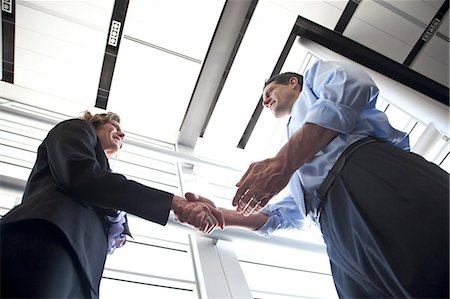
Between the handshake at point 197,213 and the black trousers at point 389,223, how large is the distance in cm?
56

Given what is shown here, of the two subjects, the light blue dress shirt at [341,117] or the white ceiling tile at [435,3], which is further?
the white ceiling tile at [435,3]

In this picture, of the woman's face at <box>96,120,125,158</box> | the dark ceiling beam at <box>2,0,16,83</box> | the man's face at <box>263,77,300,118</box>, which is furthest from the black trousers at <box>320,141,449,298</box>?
the dark ceiling beam at <box>2,0,16,83</box>

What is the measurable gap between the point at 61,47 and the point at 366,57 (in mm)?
2956

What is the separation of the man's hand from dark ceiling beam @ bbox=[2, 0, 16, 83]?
9.12 ft

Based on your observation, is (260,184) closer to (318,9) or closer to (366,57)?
(318,9)

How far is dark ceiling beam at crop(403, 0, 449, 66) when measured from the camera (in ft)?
8.53

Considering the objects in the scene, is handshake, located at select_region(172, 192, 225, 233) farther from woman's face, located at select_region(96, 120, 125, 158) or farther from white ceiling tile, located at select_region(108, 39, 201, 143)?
white ceiling tile, located at select_region(108, 39, 201, 143)

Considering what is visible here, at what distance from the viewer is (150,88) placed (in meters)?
3.10

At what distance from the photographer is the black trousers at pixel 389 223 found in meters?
0.70

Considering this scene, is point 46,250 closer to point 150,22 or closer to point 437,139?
point 150,22

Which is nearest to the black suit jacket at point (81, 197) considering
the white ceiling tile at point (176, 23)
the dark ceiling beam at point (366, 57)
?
the white ceiling tile at point (176, 23)

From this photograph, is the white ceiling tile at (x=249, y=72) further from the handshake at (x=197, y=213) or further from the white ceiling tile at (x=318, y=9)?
the handshake at (x=197, y=213)

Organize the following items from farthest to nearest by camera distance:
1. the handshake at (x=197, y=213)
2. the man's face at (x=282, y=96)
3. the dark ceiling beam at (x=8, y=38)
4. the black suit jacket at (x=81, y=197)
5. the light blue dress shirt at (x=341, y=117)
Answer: the dark ceiling beam at (x=8, y=38)
the man's face at (x=282, y=96)
the handshake at (x=197, y=213)
the light blue dress shirt at (x=341, y=117)
the black suit jacket at (x=81, y=197)

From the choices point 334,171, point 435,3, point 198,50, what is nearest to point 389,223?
point 334,171
